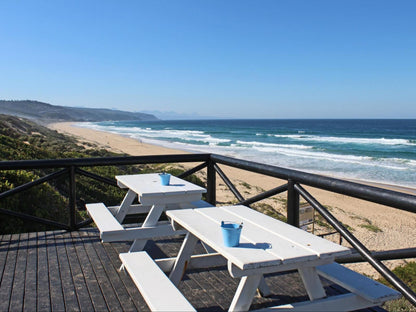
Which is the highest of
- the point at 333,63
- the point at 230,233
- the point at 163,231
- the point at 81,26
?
the point at 333,63

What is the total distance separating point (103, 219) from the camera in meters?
3.31

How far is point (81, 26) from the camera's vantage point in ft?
50.8

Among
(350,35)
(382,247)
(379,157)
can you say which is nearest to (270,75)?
(350,35)

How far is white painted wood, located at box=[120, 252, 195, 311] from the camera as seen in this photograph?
176 cm

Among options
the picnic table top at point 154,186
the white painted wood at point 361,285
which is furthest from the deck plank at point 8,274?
the white painted wood at point 361,285

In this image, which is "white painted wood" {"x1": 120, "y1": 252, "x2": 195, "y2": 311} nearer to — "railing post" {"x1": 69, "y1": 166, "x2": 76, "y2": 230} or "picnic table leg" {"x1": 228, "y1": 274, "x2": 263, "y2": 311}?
"picnic table leg" {"x1": 228, "y1": 274, "x2": 263, "y2": 311}

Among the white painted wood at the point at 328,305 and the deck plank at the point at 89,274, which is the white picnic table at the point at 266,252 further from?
the deck plank at the point at 89,274

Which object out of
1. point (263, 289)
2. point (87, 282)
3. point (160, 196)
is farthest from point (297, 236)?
point (87, 282)

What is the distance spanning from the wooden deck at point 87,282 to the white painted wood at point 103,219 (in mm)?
338

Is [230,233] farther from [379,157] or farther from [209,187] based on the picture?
[379,157]

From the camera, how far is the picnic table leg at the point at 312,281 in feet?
6.17

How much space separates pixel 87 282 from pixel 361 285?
6.16ft

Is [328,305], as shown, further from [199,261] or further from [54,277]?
[54,277]

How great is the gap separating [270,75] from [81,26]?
41167mm
